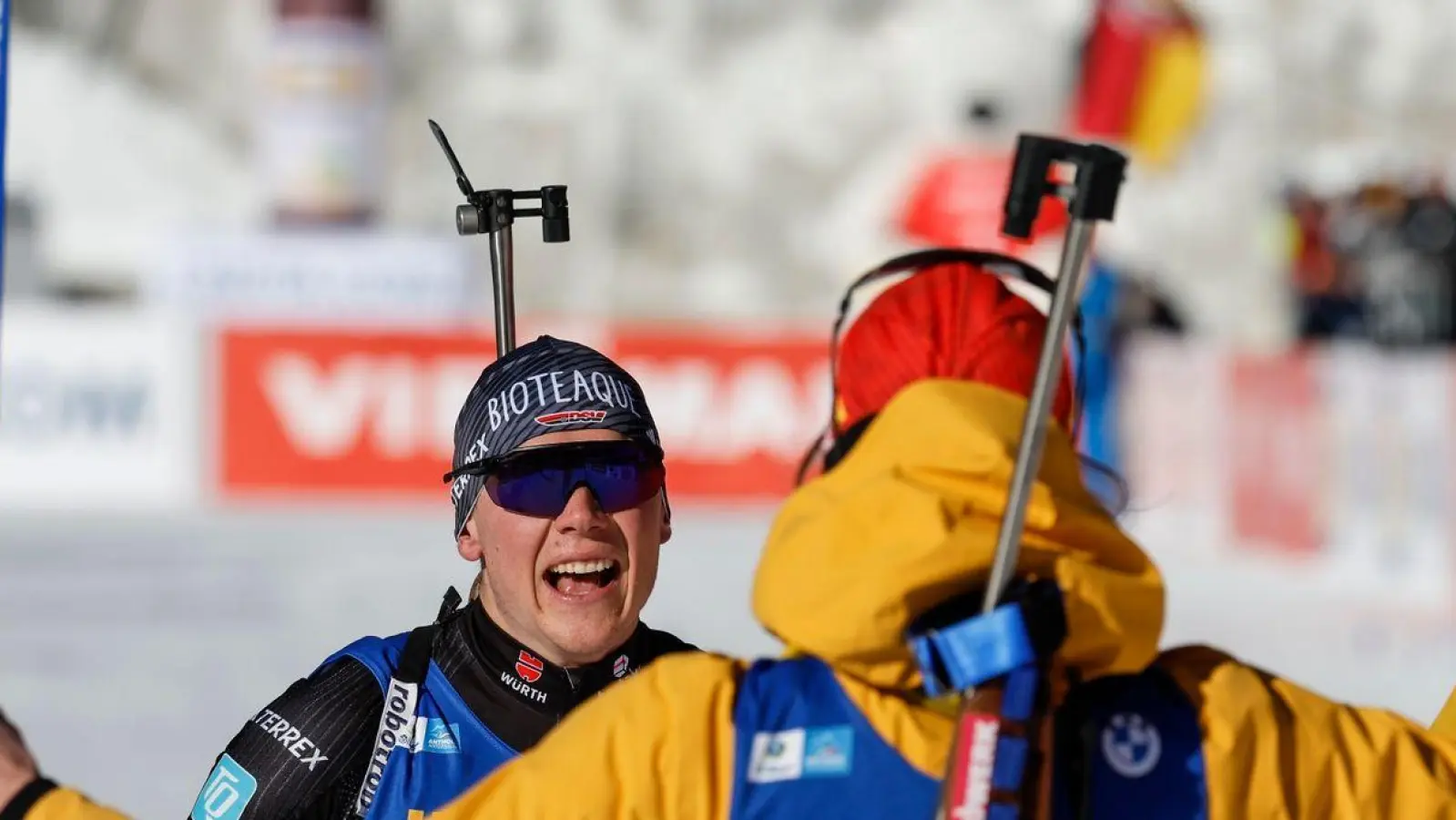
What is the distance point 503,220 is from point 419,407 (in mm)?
12247

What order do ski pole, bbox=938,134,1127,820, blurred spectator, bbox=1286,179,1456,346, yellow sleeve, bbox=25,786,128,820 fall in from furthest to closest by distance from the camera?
blurred spectator, bbox=1286,179,1456,346 → yellow sleeve, bbox=25,786,128,820 → ski pole, bbox=938,134,1127,820

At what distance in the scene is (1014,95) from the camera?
2305 centimetres

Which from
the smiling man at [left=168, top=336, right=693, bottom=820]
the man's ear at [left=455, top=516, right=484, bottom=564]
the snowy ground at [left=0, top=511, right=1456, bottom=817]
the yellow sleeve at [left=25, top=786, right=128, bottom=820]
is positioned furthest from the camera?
the snowy ground at [left=0, top=511, right=1456, bottom=817]

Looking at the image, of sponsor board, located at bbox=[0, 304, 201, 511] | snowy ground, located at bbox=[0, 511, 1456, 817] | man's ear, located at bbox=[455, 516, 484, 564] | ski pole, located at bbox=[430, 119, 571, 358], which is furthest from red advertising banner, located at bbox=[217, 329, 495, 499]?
man's ear, located at bbox=[455, 516, 484, 564]

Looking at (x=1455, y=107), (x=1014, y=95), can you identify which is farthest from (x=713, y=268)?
(x=1455, y=107)

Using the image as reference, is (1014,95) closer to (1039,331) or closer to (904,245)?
(904,245)

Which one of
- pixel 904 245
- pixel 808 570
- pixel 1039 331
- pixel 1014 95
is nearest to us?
pixel 808 570

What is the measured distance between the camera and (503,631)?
3037 mm

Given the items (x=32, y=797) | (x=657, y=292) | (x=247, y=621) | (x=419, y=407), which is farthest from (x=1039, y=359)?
(x=657, y=292)

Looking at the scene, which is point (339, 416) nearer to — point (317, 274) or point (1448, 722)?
point (317, 274)

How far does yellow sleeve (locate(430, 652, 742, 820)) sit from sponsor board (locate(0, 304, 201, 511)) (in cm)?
1379

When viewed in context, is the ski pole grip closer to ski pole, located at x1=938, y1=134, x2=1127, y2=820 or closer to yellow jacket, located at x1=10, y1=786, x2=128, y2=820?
ski pole, located at x1=938, y1=134, x2=1127, y2=820

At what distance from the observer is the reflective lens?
287 centimetres

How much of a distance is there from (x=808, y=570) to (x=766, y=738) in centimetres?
15
